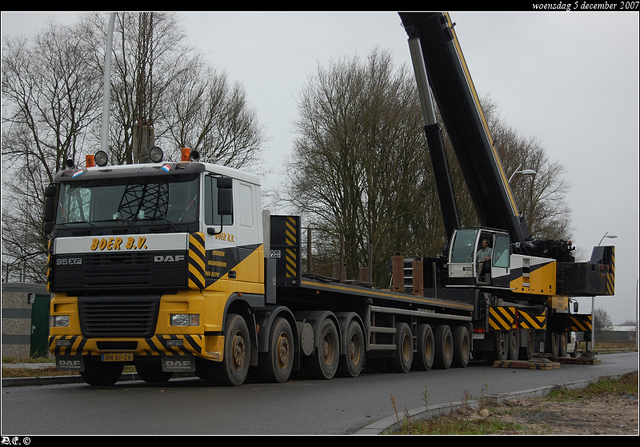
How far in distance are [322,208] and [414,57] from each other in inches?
583

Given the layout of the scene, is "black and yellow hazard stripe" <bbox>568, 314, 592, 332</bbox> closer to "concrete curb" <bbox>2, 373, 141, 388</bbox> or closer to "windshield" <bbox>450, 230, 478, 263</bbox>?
"windshield" <bbox>450, 230, 478, 263</bbox>

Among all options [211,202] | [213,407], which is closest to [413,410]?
[213,407]

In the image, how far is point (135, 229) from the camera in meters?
10.9

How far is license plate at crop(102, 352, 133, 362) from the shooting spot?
1085cm

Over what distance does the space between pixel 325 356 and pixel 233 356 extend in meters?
3.15

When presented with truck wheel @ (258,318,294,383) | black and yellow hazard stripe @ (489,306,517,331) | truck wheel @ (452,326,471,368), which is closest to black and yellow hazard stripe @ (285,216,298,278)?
truck wheel @ (258,318,294,383)

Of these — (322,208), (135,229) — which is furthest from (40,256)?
(135,229)

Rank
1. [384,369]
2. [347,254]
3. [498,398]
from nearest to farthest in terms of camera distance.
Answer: [498,398]
[384,369]
[347,254]

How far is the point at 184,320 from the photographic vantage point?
1072 cm

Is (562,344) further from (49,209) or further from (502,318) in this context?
(49,209)

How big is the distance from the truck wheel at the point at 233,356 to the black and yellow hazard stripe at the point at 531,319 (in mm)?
12042

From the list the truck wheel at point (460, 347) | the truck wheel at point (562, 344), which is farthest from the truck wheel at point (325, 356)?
the truck wheel at point (562, 344)

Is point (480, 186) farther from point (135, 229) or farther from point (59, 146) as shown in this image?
point (59, 146)

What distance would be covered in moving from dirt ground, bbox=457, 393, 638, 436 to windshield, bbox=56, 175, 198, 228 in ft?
15.7
